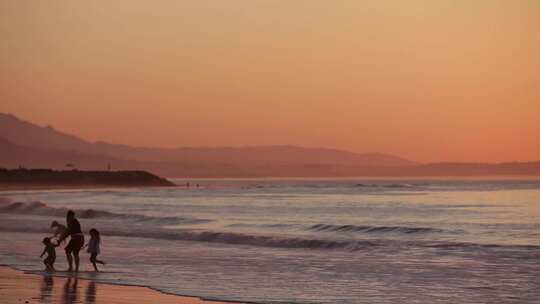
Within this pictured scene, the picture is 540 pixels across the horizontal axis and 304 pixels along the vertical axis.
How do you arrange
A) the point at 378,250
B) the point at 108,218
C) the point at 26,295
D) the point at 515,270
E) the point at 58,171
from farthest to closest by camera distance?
the point at 58,171
the point at 108,218
the point at 378,250
the point at 515,270
the point at 26,295

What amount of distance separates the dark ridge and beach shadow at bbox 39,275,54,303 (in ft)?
495

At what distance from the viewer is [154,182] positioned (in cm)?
19412

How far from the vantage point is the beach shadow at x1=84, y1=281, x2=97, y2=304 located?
16.5 m

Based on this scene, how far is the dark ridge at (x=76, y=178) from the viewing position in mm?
172500

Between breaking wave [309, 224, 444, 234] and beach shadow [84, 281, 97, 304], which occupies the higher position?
breaking wave [309, 224, 444, 234]

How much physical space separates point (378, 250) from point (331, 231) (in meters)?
10.0

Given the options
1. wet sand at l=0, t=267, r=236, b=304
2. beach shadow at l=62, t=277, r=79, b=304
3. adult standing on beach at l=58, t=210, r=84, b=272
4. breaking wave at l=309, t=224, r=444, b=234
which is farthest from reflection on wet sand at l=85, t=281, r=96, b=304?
breaking wave at l=309, t=224, r=444, b=234

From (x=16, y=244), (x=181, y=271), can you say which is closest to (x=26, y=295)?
(x=181, y=271)

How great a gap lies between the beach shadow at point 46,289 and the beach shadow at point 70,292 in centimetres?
29

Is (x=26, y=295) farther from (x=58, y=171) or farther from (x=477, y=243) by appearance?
(x=58, y=171)

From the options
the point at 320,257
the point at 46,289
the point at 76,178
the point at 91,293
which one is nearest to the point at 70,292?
the point at 91,293

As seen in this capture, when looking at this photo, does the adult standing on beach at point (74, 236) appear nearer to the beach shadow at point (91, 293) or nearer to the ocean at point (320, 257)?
the ocean at point (320, 257)

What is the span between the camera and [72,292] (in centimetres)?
1778

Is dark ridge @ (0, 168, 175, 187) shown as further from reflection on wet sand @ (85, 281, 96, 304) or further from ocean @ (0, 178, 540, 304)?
reflection on wet sand @ (85, 281, 96, 304)
